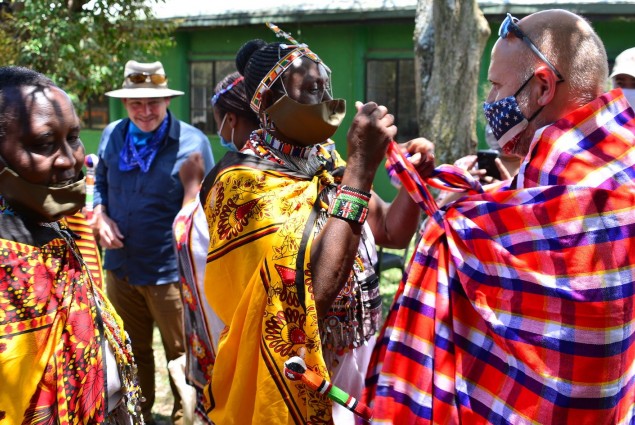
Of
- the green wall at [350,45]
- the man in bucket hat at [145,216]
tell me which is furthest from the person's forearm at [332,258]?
the green wall at [350,45]

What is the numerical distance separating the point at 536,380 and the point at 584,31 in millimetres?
1020

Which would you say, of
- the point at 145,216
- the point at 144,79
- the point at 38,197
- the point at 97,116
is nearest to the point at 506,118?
the point at 38,197

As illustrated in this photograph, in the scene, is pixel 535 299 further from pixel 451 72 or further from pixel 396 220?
pixel 451 72

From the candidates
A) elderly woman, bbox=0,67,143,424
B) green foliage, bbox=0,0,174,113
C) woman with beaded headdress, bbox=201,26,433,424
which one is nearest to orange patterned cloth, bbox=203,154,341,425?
woman with beaded headdress, bbox=201,26,433,424

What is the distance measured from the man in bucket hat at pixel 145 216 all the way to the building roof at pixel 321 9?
17.5 ft

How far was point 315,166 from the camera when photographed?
264cm

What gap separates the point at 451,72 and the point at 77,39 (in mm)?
5204

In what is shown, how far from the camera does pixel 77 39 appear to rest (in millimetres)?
9062

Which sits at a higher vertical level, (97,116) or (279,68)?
(279,68)

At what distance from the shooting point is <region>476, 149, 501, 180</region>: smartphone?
3.11 m

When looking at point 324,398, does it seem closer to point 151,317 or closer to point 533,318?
point 533,318

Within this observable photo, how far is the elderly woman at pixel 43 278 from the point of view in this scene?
1786 millimetres

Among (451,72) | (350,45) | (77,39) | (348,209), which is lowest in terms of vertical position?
(348,209)

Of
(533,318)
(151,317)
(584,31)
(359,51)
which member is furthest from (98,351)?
(359,51)
